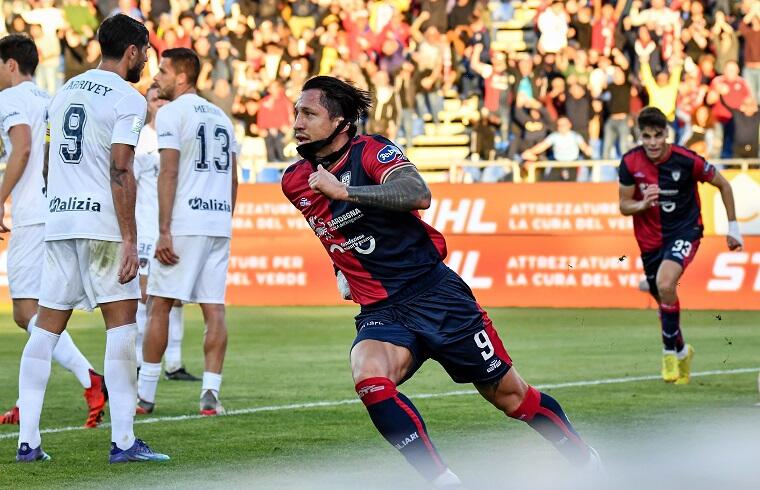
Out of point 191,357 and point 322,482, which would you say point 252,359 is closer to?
point 191,357

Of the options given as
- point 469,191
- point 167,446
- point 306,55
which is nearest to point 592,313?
Answer: point 469,191

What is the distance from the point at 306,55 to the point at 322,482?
2052cm

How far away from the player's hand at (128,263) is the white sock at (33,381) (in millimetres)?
614

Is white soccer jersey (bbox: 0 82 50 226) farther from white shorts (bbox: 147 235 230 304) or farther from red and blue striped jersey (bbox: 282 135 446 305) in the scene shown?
red and blue striped jersey (bbox: 282 135 446 305)

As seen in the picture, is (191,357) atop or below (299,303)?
atop

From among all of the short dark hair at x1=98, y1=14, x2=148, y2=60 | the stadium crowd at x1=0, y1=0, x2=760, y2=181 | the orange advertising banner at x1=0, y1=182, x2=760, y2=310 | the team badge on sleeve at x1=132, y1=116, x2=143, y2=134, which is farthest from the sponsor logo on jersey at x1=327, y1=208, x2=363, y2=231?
the stadium crowd at x1=0, y1=0, x2=760, y2=181

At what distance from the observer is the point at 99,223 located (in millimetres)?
7621

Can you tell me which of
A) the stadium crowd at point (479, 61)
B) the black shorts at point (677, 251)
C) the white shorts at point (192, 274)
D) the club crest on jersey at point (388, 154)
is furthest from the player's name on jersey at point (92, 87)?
the stadium crowd at point (479, 61)

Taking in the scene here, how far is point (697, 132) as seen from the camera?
73.9 ft

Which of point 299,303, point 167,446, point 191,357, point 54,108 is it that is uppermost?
point 54,108

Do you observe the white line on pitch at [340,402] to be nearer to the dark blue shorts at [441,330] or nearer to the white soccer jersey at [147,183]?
the white soccer jersey at [147,183]

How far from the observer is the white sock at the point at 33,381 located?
771 cm

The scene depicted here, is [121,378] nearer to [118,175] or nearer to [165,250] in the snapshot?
[118,175]

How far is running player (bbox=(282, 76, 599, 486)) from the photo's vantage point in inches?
246
